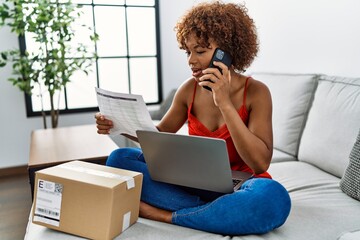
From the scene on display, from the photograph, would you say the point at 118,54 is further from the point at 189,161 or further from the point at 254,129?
the point at 189,161

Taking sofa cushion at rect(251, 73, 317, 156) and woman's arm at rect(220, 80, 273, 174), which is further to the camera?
sofa cushion at rect(251, 73, 317, 156)

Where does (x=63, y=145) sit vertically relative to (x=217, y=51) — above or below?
below

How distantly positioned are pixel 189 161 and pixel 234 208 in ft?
0.61

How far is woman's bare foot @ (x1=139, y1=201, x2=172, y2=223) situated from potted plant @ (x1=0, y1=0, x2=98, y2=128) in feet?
6.06

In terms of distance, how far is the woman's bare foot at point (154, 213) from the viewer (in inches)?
42.9

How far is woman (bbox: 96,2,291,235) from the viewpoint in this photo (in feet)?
3.17

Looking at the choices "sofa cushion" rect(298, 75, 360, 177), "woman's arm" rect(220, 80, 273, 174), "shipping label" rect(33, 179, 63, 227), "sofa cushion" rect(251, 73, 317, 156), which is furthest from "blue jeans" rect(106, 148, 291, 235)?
"sofa cushion" rect(251, 73, 317, 156)

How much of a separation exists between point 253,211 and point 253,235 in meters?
0.09

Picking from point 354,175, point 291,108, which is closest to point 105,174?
point 354,175

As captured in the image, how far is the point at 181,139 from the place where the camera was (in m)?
0.96

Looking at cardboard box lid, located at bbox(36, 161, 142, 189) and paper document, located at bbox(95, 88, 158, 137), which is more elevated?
paper document, located at bbox(95, 88, 158, 137)

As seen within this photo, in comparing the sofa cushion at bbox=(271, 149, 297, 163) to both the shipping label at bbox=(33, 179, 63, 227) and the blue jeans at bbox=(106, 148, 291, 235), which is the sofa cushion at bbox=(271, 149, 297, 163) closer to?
the blue jeans at bbox=(106, 148, 291, 235)

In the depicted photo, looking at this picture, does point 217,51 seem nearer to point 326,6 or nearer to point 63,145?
point 326,6

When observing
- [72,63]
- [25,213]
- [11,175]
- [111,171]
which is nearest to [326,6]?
[111,171]
